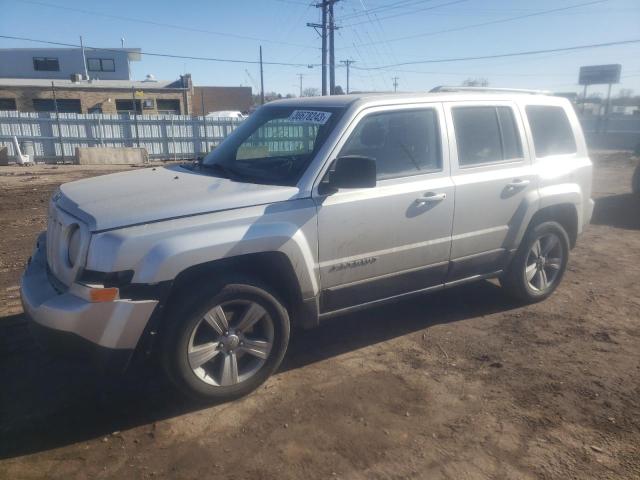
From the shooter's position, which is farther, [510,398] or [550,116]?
[550,116]

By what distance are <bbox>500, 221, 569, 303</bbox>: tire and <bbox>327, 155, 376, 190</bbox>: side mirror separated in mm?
2128

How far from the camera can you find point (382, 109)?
13.0 ft

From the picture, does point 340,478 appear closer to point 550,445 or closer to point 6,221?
point 550,445

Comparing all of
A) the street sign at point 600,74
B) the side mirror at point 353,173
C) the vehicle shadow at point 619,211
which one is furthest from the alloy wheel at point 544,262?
the street sign at point 600,74

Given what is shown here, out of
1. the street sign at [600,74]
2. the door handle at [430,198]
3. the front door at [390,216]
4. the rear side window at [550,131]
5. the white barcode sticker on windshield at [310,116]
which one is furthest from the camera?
the street sign at [600,74]

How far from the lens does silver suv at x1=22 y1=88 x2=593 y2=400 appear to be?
118 inches

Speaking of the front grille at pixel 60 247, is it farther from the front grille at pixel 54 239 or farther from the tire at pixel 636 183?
the tire at pixel 636 183

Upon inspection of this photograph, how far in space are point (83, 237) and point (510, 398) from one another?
2938 millimetres

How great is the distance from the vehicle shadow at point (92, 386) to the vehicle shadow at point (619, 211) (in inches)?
218

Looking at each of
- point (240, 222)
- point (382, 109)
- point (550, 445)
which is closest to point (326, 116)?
point (382, 109)

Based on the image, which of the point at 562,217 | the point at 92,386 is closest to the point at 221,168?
the point at 92,386

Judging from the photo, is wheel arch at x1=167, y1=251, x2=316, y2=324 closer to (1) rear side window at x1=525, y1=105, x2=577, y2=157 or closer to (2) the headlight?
(2) the headlight

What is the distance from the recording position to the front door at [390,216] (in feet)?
12.1

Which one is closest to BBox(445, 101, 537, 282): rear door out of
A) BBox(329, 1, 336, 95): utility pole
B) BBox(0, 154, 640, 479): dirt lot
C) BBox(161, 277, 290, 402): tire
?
BBox(0, 154, 640, 479): dirt lot
